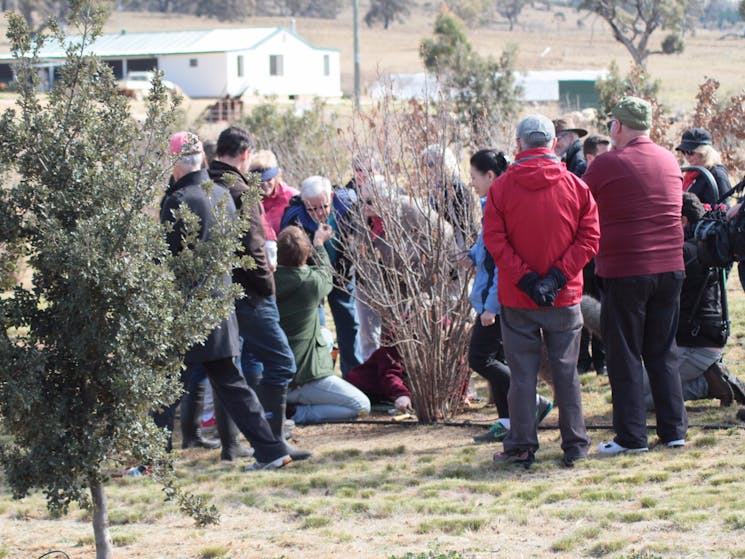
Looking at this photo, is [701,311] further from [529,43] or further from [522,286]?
[529,43]

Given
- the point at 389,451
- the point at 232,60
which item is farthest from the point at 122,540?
the point at 232,60

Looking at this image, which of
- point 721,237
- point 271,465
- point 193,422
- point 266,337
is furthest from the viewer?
point 193,422

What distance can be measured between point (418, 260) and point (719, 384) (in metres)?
2.20

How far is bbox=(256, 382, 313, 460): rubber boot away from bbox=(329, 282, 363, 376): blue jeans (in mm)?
1919

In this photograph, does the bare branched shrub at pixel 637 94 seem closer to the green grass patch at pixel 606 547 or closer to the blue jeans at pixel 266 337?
the blue jeans at pixel 266 337

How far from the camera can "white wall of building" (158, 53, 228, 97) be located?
6725cm

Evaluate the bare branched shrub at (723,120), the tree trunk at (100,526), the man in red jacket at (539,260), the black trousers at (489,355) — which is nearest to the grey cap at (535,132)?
the man in red jacket at (539,260)

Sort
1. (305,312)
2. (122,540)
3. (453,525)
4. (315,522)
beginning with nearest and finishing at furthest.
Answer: (453,525)
(122,540)
(315,522)
(305,312)

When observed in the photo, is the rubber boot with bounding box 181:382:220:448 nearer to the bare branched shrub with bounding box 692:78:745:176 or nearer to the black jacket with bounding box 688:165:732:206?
the black jacket with bounding box 688:165:732:206

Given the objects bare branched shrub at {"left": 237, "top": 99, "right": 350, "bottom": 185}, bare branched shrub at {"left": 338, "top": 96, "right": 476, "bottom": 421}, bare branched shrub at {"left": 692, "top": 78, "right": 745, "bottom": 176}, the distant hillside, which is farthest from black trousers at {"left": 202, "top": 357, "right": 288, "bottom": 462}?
the distant hillside

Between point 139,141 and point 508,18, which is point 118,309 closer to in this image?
point 139,141

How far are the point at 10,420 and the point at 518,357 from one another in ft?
9.47

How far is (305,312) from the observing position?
7637mm

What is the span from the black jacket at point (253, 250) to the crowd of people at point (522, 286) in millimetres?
12
